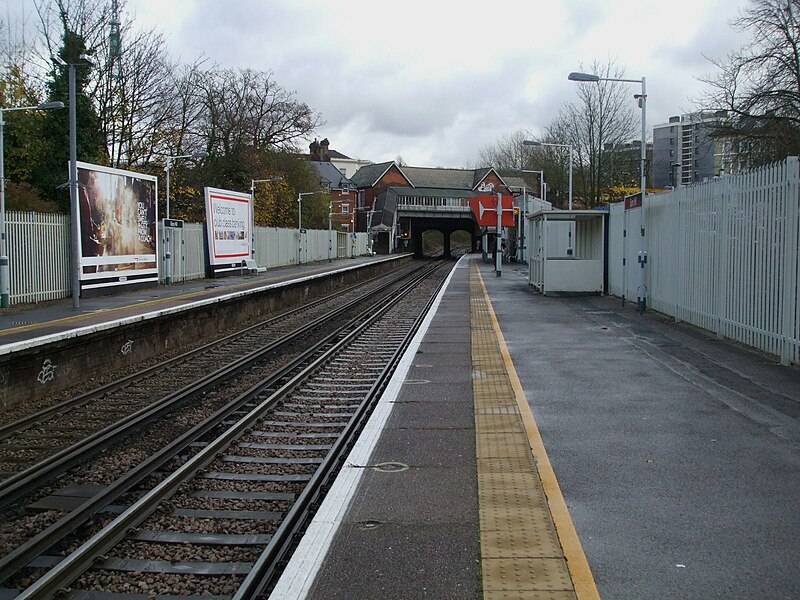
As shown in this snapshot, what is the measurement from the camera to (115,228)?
75.6 ft

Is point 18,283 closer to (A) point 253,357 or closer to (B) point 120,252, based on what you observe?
(B) point 120,252

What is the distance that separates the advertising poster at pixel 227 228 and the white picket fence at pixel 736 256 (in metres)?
19.5

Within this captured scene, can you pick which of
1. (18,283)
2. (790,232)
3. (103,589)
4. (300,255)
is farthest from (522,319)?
(300,255)

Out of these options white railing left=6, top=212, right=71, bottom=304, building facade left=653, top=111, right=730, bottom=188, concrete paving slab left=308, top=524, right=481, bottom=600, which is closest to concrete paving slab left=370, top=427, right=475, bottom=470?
concrete paving slab left=308, top=524, right=481, bottom=600

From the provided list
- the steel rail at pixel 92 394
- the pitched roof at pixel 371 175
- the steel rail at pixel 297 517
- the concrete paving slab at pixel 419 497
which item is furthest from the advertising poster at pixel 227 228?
the pitched roof at pixel 371 175

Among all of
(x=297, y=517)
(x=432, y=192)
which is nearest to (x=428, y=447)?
(x=297, y=517)

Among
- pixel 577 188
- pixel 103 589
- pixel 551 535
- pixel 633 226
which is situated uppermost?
pixel 577 188

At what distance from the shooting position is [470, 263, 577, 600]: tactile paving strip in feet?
13.3

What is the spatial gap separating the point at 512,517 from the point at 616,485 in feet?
3.53

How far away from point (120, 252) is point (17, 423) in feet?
49.7

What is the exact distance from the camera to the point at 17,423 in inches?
358

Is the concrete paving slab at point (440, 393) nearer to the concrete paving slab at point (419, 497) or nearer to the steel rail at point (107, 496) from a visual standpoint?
the steel rail at point (107, 496)

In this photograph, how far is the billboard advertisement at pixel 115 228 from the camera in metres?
21.4

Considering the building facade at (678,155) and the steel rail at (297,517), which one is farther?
the building facade at (678,155)
